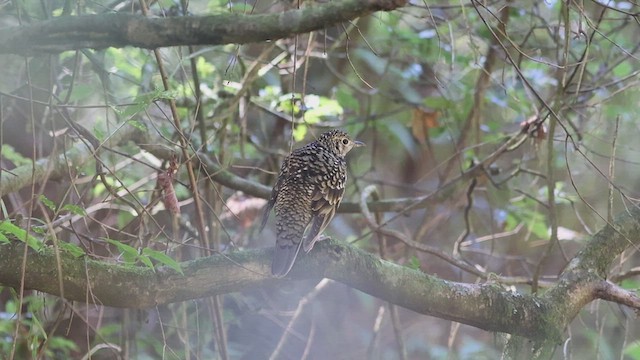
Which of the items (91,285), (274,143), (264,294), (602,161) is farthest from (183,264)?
(602,161)

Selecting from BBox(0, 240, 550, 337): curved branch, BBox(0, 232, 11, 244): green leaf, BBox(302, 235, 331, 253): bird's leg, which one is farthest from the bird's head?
BBox(0, 232, 11, 244): green leaf

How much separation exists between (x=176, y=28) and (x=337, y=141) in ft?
8.22

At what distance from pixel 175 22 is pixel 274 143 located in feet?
14.9

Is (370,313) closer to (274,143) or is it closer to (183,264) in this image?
(274,143)

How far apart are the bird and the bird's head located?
20 centimetres

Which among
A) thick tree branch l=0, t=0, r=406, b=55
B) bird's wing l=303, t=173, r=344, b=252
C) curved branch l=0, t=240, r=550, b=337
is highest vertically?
thick tree branch l=0, t=0, r=406, b=55

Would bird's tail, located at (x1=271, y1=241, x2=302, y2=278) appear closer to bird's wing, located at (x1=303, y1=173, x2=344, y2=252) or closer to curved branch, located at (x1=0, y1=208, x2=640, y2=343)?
curved branch, located at (x1=0, y1=208, x2=640, y2=343)

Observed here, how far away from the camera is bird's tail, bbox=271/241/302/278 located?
2.81 meters

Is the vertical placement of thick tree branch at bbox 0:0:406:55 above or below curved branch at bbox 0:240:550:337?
above

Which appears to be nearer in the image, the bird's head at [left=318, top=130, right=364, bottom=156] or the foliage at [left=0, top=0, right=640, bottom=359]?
the bird's head at [left=318, top=130, right=364, bottom=156]

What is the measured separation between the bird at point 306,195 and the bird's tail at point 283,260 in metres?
0.06

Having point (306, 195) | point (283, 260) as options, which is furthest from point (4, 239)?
point (306, 195)

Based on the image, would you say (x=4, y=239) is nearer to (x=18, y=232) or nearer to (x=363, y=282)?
(x=18, y=232)

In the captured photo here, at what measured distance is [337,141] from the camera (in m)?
4.28
